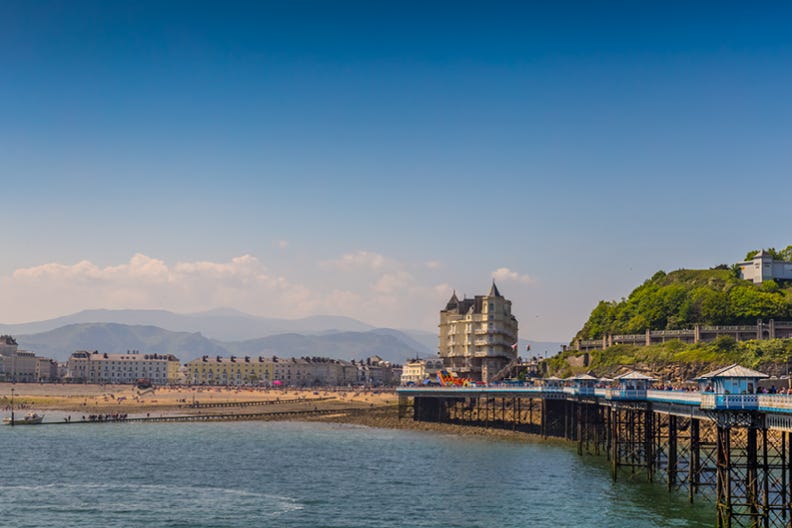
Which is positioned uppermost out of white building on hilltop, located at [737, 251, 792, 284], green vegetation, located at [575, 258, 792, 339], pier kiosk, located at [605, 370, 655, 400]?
white building on hilltop, located at [737, 251, 792, 284]

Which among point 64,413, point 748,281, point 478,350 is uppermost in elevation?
point 748,281

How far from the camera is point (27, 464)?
288 ft

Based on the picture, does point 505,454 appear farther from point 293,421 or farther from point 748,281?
point 748,281

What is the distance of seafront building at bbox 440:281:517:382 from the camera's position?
182000mm

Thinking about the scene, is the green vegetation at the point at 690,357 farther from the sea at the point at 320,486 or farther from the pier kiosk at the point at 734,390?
the pier kiosk at the point at 734,390

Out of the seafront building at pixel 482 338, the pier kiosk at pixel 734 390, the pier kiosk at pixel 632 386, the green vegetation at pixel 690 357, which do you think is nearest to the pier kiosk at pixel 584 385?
the pier kiosk at pixel 632 386

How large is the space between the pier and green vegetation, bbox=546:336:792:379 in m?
15.2

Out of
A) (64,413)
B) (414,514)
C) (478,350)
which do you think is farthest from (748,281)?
(64,413)

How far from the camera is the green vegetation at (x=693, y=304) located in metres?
145

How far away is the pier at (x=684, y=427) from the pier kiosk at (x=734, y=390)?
53 millimetres

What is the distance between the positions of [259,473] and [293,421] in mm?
74113

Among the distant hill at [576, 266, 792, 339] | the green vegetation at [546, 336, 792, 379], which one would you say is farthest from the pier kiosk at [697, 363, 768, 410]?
the distant hill at [576, 266, 792, 339]

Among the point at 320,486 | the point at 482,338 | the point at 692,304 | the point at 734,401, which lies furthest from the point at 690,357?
the point at 734,401

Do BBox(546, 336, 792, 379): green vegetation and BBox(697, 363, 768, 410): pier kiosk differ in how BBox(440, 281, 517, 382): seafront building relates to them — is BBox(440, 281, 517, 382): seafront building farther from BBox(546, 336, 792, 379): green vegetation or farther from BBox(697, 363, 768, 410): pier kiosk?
BBox(697, 363, 768, 410): pier kiosk
